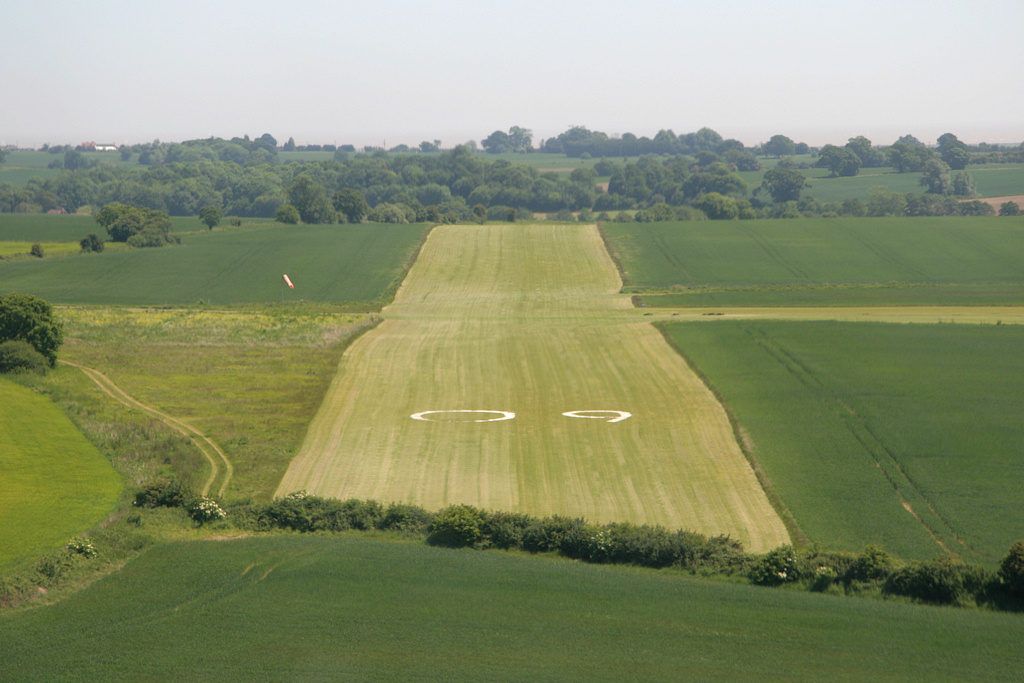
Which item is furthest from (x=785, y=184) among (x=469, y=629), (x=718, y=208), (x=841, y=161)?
(x=469, y=629)

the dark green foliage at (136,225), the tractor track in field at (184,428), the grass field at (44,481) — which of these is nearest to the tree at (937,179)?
the dark green foliage at (136,225)

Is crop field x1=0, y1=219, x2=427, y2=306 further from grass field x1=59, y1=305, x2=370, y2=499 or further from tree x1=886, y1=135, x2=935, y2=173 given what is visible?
tree x1=886, y1=135, x2=935, y2=173

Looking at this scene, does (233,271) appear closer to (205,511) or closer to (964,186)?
(205,511)

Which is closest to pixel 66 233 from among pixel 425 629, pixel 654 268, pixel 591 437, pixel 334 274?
pixel 334 274

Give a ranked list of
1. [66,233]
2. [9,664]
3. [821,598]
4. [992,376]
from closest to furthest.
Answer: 1. [9,664]
2. [821,598]
3. [992,376]
4. [66,233]

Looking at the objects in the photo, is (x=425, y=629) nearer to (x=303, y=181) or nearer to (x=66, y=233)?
(x=66, y=233)

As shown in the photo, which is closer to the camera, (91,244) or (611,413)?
(611,413)

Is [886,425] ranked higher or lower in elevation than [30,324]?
lower
